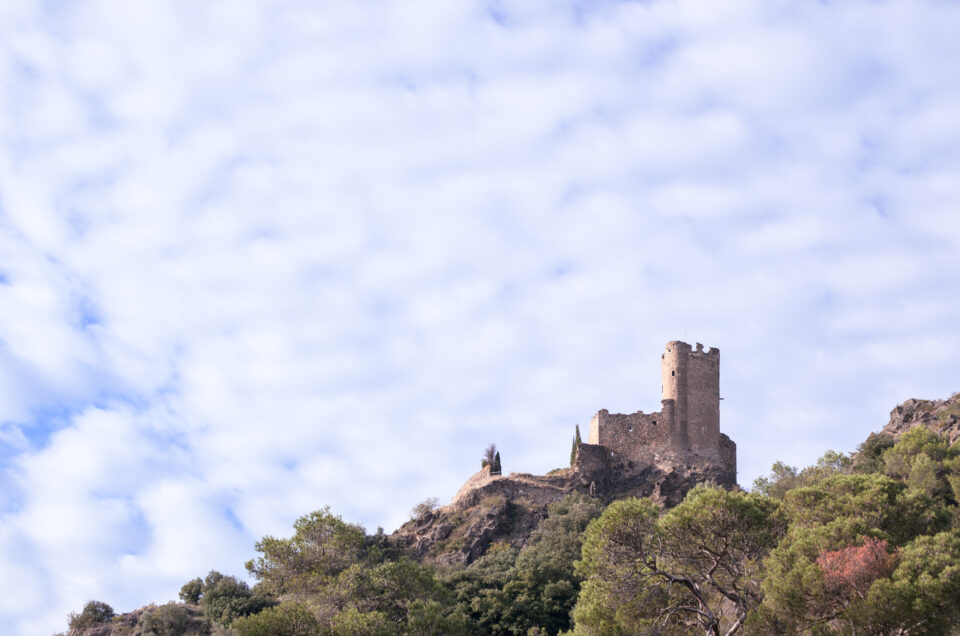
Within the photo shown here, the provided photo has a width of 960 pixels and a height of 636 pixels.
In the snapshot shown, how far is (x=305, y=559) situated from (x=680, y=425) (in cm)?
2950

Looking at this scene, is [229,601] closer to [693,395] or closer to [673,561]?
[673,561]

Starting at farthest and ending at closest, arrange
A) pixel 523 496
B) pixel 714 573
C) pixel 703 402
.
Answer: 1. pixel 703 402
2. pixel 523 496
3. pixel 714 573

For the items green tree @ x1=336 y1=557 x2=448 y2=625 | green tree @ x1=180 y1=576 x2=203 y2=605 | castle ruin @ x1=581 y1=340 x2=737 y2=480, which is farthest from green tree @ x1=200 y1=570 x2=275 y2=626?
castle ruin @ x1=581 y1=340 x2=737 y2=480

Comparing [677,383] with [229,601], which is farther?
[677,383]

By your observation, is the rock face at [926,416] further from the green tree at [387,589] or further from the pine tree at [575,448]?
the green tree at [387,589]

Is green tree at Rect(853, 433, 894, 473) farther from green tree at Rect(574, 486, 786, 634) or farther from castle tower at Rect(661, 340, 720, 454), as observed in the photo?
green tree at Rect(574, 486, 786, 634)

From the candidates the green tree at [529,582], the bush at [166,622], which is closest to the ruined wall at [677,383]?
the green tree at [529,582]

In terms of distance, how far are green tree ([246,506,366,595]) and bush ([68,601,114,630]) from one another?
682 inches

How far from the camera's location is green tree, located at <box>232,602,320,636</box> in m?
31.9

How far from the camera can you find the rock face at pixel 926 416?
48281 mm

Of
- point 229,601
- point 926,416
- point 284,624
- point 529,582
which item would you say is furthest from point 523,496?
point 284,624

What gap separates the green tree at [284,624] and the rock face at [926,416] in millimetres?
31596

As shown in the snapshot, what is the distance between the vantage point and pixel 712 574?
30.3 meters

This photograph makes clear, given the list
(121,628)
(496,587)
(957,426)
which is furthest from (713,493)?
(121,628)
